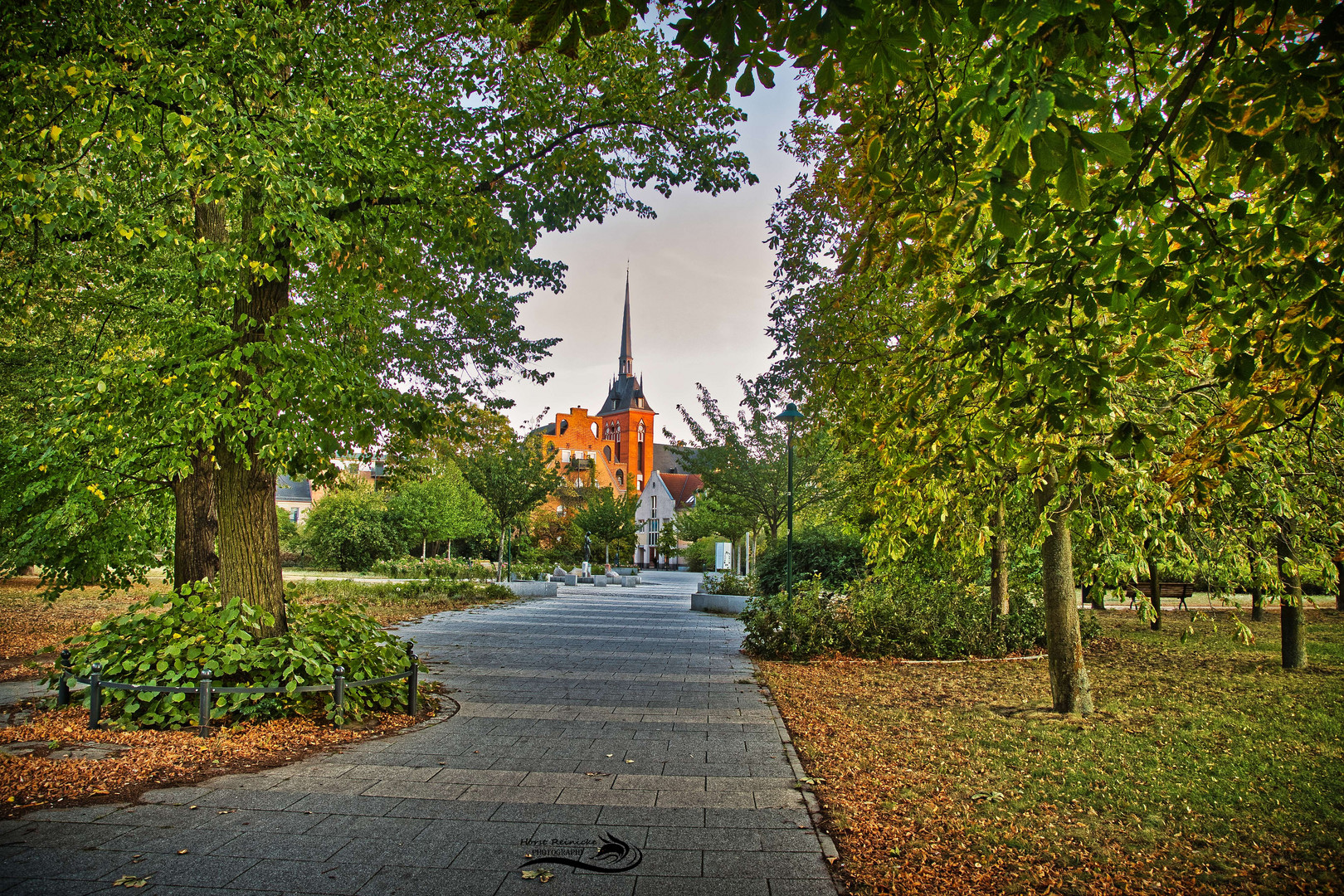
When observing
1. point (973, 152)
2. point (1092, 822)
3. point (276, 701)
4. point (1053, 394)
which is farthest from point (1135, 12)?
point (276, 701)

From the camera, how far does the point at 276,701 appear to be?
21.7 feet

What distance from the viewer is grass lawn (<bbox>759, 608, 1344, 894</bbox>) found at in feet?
13.0

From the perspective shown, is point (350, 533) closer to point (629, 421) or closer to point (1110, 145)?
point (1110, 145)

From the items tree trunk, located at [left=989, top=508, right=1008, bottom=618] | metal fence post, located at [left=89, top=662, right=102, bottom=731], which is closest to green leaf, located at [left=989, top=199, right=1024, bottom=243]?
metal fence post, located at [left=89, top=662, right=102, bottom=731]

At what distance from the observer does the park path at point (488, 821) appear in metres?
3.66

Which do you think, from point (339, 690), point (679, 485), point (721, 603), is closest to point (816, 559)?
point (721, 603)

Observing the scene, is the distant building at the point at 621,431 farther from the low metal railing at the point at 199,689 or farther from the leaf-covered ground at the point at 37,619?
the low metal railing at the point at 199,689

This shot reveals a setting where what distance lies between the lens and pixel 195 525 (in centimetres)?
912

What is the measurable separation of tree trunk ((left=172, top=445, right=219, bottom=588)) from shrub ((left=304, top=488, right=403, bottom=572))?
25.6m

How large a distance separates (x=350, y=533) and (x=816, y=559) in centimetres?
2264

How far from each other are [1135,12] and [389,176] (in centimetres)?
593

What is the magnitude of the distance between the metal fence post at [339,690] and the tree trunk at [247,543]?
888 mm

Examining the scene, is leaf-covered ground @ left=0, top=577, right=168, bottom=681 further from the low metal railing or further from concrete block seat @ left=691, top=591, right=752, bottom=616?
concrete block seat @ left=691, top=591, right=752, bottom=616

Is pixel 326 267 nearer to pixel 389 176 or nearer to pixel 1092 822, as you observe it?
pixel 389 176
